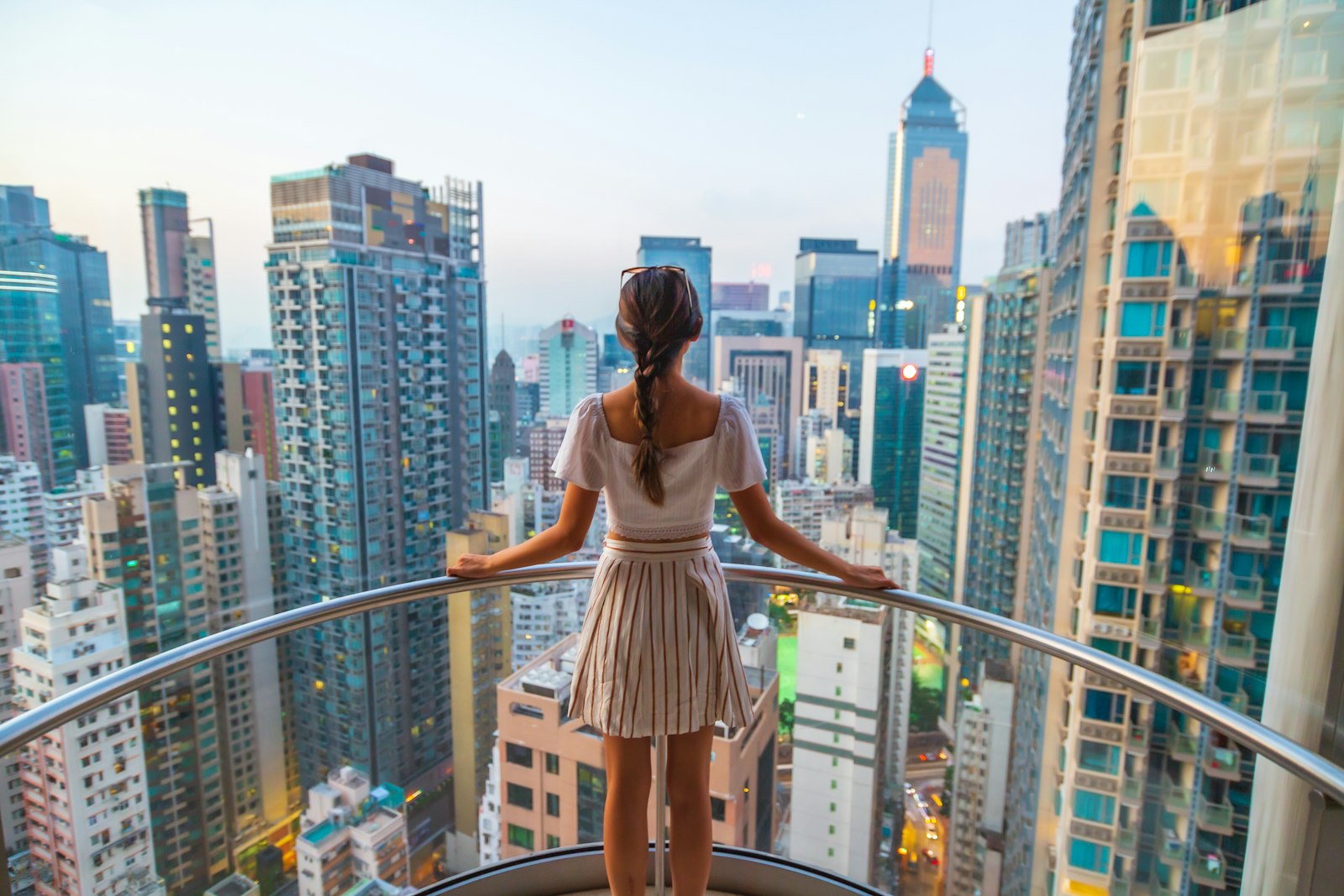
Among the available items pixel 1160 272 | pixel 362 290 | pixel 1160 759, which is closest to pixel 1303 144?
pixel 1160 272

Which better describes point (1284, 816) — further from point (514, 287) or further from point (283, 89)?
point (283, 89)

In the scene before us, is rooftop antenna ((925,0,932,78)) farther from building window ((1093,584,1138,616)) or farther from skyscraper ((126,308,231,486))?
skyscraper ((126,308,231,486))

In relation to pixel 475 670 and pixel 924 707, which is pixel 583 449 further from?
pixel 924 707

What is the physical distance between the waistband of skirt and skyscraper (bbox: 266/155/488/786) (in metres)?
3.56

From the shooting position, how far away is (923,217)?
18.9 feet

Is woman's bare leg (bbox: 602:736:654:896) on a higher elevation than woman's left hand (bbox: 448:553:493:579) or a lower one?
lower

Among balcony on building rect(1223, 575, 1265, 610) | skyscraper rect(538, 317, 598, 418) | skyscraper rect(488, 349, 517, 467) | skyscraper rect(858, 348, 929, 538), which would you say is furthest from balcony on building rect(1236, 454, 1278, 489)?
skyscraper rect(488, 349, 517, 467)

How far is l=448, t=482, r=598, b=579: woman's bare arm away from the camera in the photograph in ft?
4.70

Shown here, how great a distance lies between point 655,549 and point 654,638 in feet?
0.63

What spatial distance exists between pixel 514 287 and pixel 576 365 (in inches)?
113

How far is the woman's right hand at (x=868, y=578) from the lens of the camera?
154 cm

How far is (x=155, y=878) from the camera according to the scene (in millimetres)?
2131

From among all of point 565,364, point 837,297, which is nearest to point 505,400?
point 565,364

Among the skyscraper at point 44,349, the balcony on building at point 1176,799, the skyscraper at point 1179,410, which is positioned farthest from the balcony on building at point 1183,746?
the skyscraper at point 44,349
